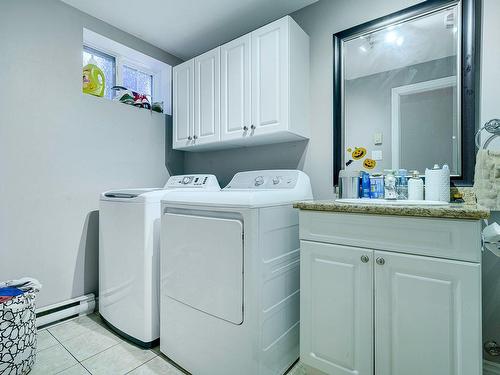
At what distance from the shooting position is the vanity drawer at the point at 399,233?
954mm

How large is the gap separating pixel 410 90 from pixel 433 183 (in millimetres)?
616

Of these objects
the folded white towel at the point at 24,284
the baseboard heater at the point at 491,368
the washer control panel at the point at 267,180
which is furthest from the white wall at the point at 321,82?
the folded white towel at the point at 24,284

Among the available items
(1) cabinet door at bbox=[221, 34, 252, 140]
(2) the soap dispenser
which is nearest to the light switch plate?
(2) the soap dispenser

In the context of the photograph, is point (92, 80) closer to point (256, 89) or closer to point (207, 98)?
point (207, 98)

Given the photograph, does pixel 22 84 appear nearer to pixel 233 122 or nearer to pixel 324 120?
pixel 233 122

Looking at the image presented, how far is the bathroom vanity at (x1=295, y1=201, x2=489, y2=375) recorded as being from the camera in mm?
954

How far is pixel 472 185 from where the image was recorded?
141 centimetres

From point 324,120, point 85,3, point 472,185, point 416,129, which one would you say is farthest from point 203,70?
point 472,185

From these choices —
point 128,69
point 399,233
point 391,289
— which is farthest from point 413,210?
point 128,69

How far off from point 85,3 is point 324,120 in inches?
81.4

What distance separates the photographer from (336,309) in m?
1.23

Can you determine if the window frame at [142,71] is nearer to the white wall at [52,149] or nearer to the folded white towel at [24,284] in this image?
the white wall at [52,149]

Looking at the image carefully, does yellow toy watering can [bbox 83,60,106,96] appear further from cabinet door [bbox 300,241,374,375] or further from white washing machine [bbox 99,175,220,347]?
cabinet door [bbox 300,241,374,375]

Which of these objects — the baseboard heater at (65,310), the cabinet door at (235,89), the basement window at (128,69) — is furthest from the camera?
the basement window at (128,69)
